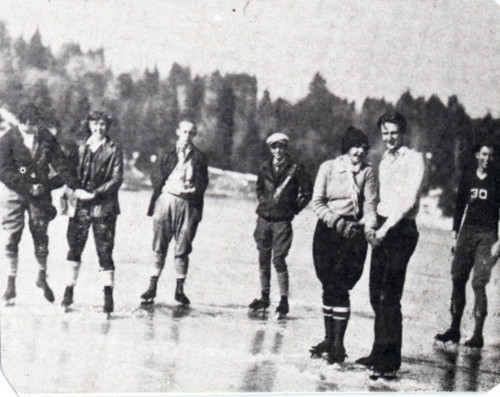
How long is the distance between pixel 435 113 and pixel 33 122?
7.57 ft

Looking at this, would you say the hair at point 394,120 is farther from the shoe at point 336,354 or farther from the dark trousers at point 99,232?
the dark trousers at point 99,232

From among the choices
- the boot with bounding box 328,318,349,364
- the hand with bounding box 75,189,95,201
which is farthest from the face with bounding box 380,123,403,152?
the hand with bounding box 75,189,95,201

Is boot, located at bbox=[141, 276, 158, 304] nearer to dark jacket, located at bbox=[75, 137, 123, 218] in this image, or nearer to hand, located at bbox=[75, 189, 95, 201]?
dark jacket, located at bbox=[75, 137, 123, 218]

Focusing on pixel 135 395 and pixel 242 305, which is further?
pixel 242 305

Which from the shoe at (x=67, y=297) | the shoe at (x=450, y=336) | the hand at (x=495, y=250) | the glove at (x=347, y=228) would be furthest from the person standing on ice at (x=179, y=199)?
the hand at (x=495, y=250)

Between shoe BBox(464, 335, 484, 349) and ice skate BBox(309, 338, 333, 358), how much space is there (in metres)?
0.89

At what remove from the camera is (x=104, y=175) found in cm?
367

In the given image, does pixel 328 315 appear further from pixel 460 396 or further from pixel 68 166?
pixel 68 166

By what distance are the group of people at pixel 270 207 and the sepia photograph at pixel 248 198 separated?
1 cm

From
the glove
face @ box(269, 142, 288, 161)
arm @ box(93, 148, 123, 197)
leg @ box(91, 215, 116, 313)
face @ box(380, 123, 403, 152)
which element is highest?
face @ box(380, 123, 403, 152)

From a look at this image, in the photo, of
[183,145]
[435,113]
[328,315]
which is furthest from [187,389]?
[435,113]

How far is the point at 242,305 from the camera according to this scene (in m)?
3.80

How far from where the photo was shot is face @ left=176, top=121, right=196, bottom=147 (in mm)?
3734

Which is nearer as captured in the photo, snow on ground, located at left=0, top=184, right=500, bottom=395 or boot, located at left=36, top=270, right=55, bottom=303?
snow on ground, located at left=0, top=184, right=500, bottom=395
